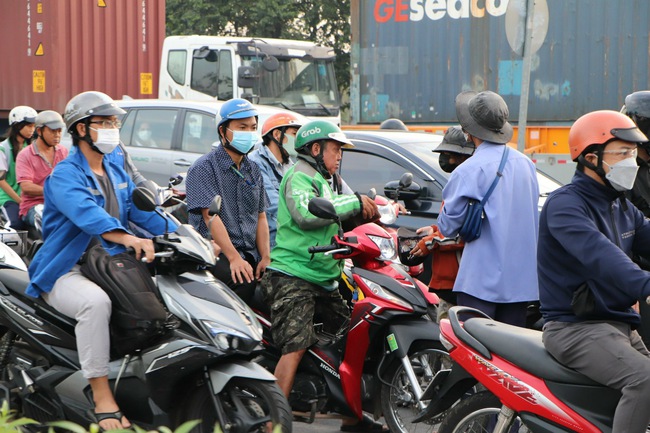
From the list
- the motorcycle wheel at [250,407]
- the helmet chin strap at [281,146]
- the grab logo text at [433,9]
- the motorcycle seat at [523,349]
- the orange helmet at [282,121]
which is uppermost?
the grab logo text at [433,9]

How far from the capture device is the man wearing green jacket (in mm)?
5434

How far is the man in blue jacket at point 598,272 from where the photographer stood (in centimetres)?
364

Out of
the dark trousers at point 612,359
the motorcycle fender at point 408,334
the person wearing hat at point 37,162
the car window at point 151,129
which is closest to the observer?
the dark trousers at point 612,359

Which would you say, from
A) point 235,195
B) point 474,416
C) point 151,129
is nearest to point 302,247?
point 235,195

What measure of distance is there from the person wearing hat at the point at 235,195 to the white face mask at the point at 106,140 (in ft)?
2.91

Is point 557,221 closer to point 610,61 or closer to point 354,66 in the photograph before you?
point 610,61

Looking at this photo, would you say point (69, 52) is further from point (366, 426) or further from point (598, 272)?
point (598, 272)

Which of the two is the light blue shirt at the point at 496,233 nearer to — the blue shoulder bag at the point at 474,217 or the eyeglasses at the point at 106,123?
the blue shoulder bag at the point at 474,217

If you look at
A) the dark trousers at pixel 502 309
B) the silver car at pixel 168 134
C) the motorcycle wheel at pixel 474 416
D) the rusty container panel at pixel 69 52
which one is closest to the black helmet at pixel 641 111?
the dark trousers at pixel 502 309

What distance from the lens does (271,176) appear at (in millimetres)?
6570

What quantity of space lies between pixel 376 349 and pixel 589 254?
77.5 inches

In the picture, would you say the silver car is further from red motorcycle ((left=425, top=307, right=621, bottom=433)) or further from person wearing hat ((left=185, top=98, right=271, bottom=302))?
red motorcycle ((left=425, top=307, right=621, bottom=433))

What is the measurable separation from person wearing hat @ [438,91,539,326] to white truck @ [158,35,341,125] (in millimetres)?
10609

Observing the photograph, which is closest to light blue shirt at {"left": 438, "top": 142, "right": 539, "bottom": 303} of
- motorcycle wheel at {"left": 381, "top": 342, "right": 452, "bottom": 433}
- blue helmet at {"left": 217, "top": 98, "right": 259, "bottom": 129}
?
motorcycle wheel at {"left": 381, "top": 342, "right": 452, "bottom": 433}
